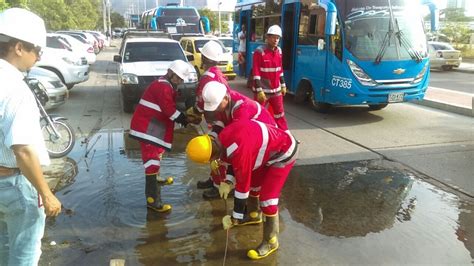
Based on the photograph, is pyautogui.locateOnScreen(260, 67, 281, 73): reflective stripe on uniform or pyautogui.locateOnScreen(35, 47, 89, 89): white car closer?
pyautogui.locateOnScreen(260, 67, 281, 73): reflective stripe on uniform

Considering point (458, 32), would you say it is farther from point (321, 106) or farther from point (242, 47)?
point (321, 106)

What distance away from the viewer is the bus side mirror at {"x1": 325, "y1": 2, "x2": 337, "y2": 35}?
8547 millimetres

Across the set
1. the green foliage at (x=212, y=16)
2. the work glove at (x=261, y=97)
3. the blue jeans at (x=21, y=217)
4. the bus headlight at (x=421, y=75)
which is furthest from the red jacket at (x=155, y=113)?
the green foliage at (x=212, y=16)

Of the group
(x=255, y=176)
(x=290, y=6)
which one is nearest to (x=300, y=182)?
(x=255, y=176)

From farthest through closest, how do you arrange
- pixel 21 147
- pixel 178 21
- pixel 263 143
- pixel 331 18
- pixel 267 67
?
pixel 178 21 < pixel 331 18 < pixel 267 67 < pixel 263 143 < pixel 21 147

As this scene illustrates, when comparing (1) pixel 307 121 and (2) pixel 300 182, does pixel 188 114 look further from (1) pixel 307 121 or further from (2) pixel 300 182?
(1) pixel 307 121

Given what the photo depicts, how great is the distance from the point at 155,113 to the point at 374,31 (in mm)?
6057

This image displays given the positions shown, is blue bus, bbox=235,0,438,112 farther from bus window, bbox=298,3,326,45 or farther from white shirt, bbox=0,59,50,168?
white shirt, bbox=0,59,50,168

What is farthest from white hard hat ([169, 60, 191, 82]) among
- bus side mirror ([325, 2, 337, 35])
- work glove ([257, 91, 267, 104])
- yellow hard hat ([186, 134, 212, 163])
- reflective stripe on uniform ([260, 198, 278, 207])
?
bus side mirror ([325, 2, 337, 35])

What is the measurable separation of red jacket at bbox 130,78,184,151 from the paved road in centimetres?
1256

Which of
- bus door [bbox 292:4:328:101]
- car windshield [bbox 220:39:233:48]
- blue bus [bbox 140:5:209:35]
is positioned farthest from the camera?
blue bus [bbox 140:5:209:35]

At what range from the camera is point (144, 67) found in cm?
1025

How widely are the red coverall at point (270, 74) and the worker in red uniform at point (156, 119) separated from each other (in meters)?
2.81

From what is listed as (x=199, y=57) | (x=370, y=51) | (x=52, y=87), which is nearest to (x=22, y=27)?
(x=370, y=51)
